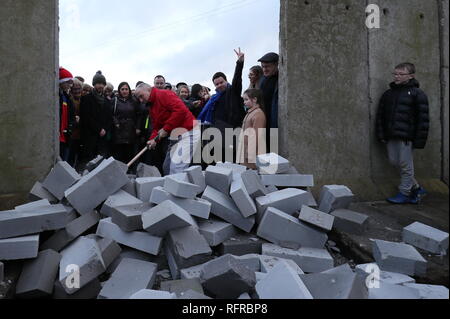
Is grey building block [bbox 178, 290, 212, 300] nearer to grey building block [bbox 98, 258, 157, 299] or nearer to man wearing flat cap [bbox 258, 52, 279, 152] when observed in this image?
grey building block [bbox 98, 258, 157, 299]

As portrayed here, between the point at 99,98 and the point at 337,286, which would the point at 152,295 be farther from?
the point at 99,98

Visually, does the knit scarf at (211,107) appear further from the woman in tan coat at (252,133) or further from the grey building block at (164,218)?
the grey building block at (164,218)

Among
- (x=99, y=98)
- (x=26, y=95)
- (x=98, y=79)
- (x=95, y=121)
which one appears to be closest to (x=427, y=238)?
(x=26, y=95)

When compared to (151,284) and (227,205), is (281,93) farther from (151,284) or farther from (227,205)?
(151,284)

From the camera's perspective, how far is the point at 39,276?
2.62 meters

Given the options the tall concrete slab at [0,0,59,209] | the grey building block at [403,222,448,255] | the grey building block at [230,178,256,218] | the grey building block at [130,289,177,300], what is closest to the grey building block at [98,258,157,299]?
the grey building block at [130,289,177,300]

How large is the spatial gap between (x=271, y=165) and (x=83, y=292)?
2.07 meters

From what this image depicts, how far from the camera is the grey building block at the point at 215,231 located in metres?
3.08

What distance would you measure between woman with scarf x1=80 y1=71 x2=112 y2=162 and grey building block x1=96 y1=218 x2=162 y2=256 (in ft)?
9.93

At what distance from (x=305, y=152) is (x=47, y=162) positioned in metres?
2.98

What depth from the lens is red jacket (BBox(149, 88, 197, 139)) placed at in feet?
16.6

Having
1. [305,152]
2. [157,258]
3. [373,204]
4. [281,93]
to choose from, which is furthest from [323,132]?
[157,258]

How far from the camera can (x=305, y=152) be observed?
454cm

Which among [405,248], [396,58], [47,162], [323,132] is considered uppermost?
[396,58]
